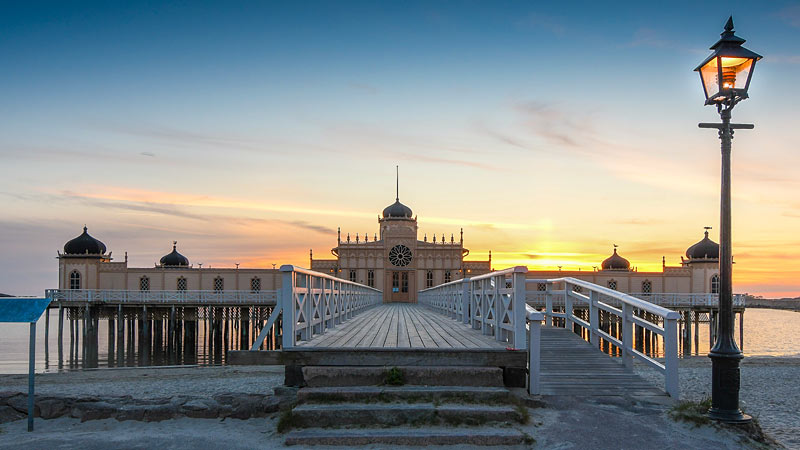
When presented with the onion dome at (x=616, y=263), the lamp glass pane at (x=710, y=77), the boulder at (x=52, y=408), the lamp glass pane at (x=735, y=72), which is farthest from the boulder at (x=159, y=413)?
the onion dome at (x=616, y=263)

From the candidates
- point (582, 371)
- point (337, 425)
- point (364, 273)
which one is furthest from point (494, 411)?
point (364, 273)

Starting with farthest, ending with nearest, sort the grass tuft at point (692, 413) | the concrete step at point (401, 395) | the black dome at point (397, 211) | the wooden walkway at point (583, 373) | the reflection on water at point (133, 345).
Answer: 1. the black dome at point (397, 211)
2. the reflection on water at point (133, 345)
3. the wooden walkway at point (583, 373)
4. the concrete step at point (401, 395)
5. the grass tuft at point (692, 413)

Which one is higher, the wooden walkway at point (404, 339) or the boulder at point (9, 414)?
the wooden walkway at point (404, 339)

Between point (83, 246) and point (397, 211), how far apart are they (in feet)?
78.0

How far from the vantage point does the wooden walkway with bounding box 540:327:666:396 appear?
26.3ft

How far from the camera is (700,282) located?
5016cm

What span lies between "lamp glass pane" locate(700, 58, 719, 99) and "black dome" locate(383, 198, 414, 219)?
1867 inches

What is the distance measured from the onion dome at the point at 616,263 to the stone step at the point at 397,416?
55.2 metres

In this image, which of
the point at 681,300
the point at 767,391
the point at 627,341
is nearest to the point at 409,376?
the point at 627,341

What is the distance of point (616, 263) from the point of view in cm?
5906

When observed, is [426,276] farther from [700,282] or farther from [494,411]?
[494,411]

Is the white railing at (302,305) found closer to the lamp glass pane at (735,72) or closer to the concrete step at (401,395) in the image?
the concrete step at (401,395)

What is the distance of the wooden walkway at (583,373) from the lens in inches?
316

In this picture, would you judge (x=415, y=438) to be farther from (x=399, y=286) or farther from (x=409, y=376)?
(x=399, y=286)
